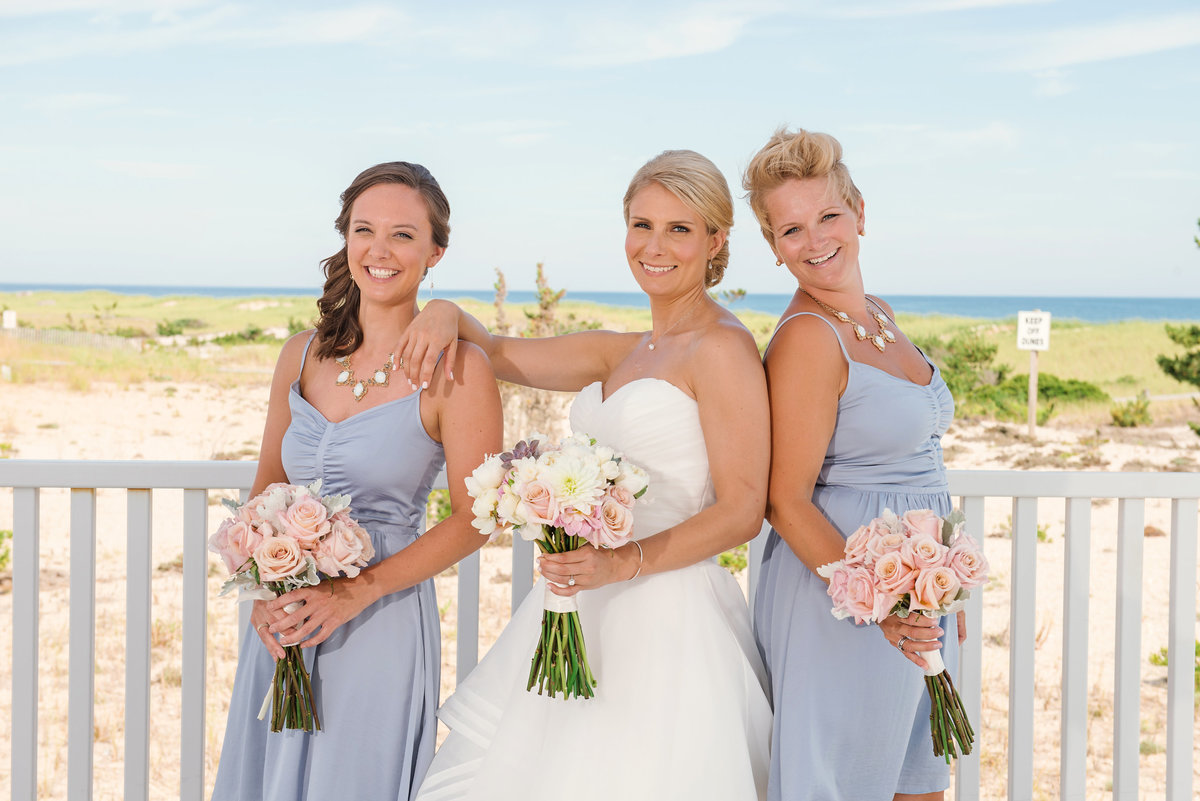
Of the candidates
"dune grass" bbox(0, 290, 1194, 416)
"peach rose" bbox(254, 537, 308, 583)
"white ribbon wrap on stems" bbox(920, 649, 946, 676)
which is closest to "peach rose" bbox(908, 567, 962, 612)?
"white ribbon wrap on stems" bbox(920, 649, 946, 676)

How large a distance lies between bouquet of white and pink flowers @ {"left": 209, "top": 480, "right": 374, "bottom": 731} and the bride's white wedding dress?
1.58 ft

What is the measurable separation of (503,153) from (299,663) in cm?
4470

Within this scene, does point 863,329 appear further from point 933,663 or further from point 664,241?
point 933,663

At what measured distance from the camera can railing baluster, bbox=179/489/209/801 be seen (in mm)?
2904

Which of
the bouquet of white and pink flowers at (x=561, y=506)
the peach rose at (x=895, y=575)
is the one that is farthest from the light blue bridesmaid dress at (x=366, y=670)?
the peach rose at (x=895, y=575)

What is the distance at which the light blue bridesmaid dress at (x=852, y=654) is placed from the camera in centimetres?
221

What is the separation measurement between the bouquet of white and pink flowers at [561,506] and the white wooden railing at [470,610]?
680mm

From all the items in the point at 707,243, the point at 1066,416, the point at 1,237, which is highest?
the point at 1,237

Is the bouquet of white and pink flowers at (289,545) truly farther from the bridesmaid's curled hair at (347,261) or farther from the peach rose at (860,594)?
the peach rose at (860,594)

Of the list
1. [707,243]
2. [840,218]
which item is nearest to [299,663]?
[707,243]

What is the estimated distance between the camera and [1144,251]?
4738 centimetres

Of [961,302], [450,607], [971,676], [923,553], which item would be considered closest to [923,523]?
[923,553]

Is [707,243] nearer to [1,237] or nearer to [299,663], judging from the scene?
[299,663]

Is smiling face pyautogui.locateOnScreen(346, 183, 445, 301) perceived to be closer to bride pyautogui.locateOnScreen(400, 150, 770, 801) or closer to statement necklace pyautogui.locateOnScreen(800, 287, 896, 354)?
bride pyautogui.locateOnScreen(400, 150, 770, 801)
